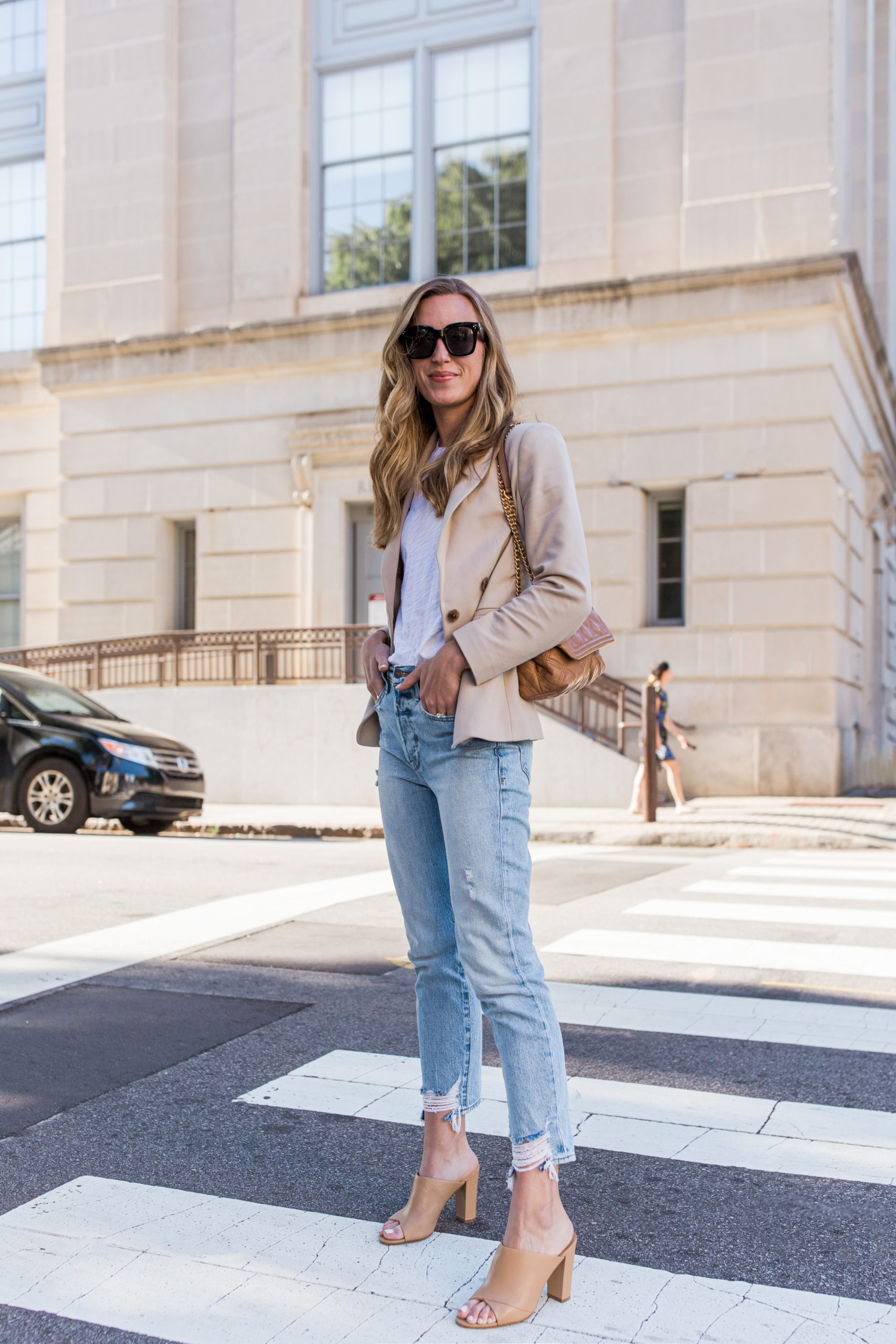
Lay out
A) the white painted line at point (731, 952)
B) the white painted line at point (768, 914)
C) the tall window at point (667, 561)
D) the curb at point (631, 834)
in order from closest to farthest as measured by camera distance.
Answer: the white painted line at point (731, 952)
the white painted line at point (768, 914)
the curb at point (631, 834)
the tall window at point (667, 561)

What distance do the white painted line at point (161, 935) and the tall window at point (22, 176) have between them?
18.5 meters

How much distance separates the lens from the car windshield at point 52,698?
1281cm

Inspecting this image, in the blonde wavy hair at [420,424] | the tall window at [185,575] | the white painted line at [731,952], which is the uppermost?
the tall window at [185,575]

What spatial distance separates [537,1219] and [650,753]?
11.4m

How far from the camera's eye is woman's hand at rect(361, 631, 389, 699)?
2.94m

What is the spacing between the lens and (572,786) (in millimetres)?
16578

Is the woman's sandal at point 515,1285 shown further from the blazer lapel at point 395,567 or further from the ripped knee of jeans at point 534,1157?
the blazer lapel at point 395,567

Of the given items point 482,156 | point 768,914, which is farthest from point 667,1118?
point 482,156

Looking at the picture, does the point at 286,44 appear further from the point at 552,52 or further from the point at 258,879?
the point at 258,879

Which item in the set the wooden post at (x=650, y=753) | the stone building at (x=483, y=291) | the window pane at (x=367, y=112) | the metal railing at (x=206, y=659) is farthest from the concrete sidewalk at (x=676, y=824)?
the window pane at (x=367, y=112)

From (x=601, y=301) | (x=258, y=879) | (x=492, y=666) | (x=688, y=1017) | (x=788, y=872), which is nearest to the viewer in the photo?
(x=492, y=666)

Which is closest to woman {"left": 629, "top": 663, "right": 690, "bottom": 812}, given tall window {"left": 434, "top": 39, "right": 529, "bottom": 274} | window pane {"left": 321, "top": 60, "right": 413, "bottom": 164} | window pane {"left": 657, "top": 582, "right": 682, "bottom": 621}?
window pane {"left": 657, "top": 582, "right": 682, "bottom": 621}

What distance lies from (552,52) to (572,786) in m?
11.1

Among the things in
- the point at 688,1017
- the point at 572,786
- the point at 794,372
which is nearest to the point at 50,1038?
the point at 688,1017
